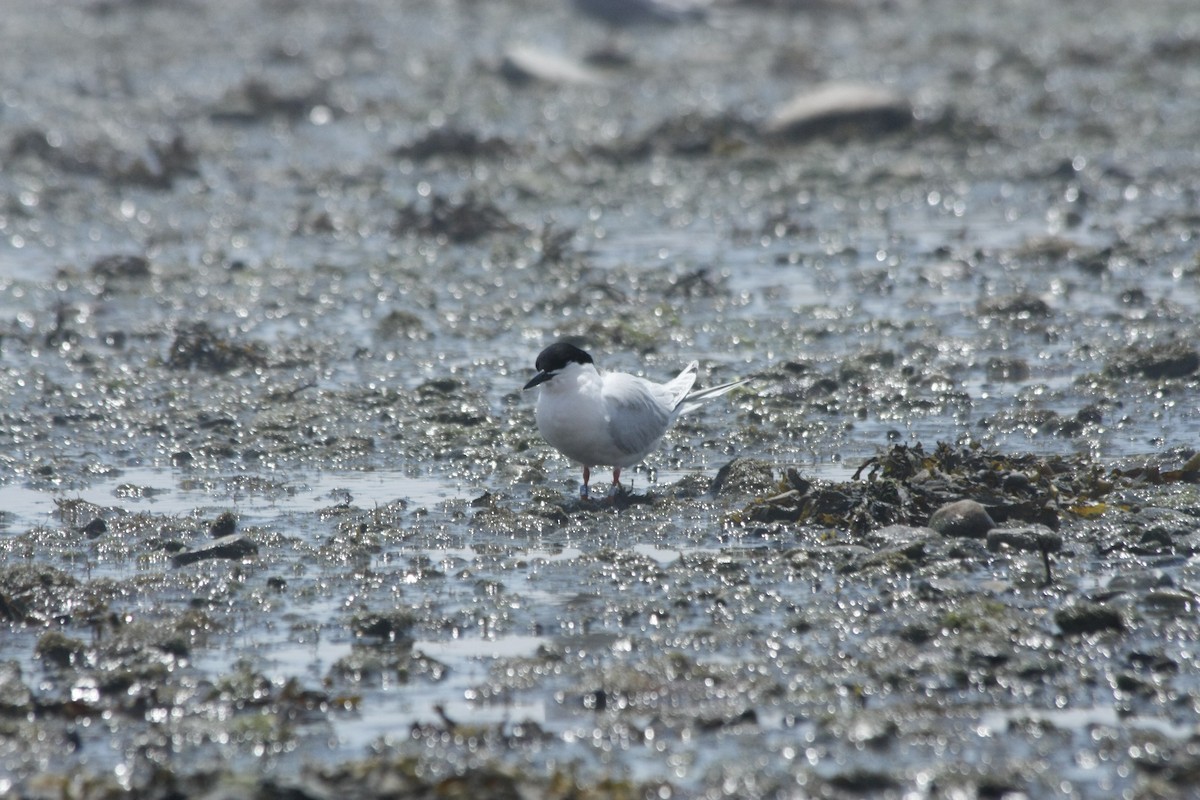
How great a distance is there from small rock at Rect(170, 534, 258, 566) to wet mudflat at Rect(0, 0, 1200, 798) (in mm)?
17

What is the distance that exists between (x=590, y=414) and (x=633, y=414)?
0.32m

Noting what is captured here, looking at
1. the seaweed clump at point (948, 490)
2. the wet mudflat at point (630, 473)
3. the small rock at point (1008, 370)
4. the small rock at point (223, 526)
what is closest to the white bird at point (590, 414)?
the wet mudflat at point (630, 473)

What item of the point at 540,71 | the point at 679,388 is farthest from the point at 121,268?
the point at 540,71

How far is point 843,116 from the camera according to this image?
63.8 feet

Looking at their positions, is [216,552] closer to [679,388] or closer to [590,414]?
[590,414]

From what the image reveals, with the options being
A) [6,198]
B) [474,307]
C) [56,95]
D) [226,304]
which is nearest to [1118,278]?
[474,307]

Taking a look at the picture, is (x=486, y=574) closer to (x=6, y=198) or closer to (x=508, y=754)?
(x=508, y=754)

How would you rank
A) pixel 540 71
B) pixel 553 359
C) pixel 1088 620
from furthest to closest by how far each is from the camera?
1. pixel 540 71
2. pixel 553 359
3. pixel 1088 620

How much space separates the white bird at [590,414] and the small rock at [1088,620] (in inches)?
111

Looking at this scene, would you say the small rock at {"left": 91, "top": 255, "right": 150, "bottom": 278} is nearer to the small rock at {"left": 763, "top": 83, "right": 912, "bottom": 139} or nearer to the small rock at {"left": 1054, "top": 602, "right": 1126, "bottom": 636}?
the small rock at {"left": 763, "top": 83, "right": 912, "bottom": 139}

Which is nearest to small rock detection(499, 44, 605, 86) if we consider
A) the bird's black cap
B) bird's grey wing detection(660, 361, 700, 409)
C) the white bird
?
bird's grey wing detection(660, 361, 700, 409)

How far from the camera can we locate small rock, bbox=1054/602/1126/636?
6113 mm

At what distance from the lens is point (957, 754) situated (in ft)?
17.3

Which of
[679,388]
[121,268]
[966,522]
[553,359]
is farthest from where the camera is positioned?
[121,268]
